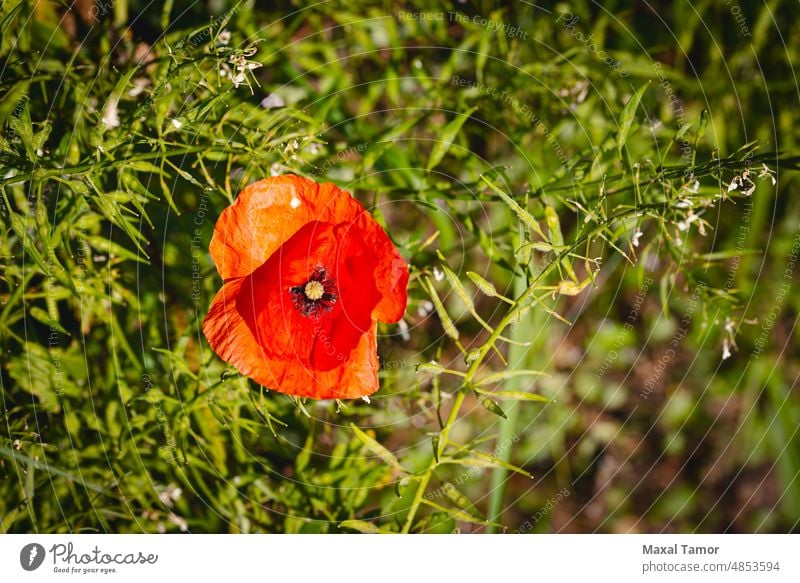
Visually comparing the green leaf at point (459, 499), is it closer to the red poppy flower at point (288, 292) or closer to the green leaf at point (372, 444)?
the green leaf at point (372, 444)

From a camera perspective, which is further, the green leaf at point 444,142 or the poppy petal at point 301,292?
the green leaf at point 444,142

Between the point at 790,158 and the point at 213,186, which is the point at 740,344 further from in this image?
the point at 213,186

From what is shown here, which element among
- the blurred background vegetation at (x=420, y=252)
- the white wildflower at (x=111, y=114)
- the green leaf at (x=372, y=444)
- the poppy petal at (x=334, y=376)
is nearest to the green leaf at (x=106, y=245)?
the blurred background vegetation at (x=420, y=252)

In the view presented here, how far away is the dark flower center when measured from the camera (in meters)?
0.97

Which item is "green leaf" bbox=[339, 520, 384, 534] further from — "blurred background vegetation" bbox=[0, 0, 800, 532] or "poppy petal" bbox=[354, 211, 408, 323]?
"poppy petal" bbox=[354, 211, 408, 323]

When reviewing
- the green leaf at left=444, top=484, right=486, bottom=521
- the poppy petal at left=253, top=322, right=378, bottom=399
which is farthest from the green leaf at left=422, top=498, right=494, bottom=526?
the poppy petal at left=253, top=322, right=378, bottom=399

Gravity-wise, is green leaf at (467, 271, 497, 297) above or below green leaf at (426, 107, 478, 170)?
below
